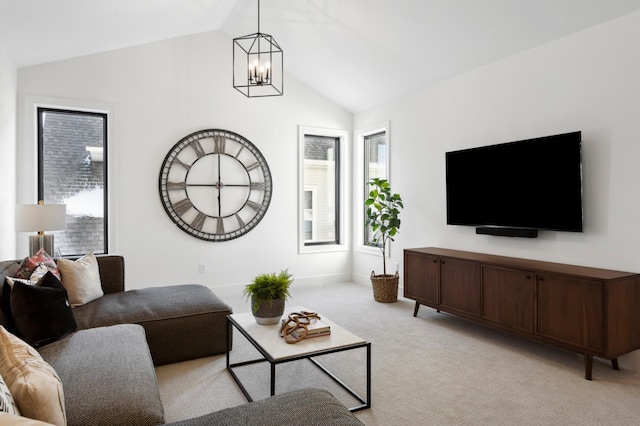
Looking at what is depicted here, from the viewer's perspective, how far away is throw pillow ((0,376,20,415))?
3.27 ft

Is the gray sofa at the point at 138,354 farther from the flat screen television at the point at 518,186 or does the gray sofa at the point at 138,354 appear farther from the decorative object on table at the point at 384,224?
the flat screen television at the point at 518,186

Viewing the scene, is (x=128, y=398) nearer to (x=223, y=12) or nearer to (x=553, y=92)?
(x=553, y=92)

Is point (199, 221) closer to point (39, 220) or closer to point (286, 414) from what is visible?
point (39, 220)

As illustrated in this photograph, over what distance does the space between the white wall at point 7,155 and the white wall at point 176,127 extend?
25cm

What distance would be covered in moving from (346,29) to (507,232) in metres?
2.60

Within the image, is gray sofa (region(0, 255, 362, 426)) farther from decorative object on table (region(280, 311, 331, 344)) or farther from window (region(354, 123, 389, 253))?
window (region(354, 123, 389, 253))

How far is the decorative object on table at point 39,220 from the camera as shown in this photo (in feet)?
11.4

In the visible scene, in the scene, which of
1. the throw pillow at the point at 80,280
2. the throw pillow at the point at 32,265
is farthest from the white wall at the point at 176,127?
the throw pillow at the point at 32,265

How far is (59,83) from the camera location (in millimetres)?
4422

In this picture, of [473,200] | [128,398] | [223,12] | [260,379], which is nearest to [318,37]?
[223,12]

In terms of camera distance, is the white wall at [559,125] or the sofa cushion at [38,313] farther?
the white wall at [559,125]

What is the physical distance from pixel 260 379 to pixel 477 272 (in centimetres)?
204

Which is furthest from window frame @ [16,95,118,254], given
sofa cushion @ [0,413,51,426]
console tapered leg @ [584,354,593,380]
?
console tapered leg @ [584,354,593,380]

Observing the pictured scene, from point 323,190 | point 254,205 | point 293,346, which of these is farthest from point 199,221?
point 293,346
